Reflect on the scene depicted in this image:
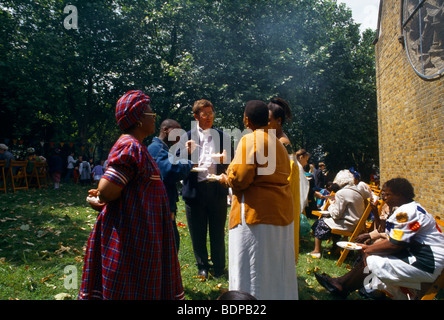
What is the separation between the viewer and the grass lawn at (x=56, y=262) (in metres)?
3.56

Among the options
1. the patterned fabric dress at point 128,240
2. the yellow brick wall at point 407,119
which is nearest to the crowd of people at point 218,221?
the patterned fabric dress at point 128,240

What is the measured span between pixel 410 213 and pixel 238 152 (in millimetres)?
1953

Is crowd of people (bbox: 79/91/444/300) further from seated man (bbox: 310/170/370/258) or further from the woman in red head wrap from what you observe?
seated man (bbox: 310/170/370/258)

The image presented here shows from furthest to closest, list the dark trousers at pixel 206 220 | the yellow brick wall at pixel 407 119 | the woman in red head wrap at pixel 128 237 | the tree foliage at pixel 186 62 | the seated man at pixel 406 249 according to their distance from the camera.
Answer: the tree foliage at pixel 186 62 → the yellow brick wall at pixel 407 119 → the dark trousers at pixel 206 220 → the seated man at pixel 406 249 → the woman in red head wrap at pixel 128 237

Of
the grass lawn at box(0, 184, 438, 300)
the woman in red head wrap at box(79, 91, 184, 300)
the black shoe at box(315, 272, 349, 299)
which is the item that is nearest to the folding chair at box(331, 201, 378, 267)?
the grass lawn at box(0, 184, 438, 300)

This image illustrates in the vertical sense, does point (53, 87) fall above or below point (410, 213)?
above

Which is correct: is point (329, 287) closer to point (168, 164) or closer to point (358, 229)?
point (358, 229)

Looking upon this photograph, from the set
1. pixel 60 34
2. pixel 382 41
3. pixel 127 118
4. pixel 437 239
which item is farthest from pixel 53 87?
pixel 437 239

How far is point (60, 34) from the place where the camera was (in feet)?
61.9

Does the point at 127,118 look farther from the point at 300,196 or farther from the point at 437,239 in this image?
the point at 437,239

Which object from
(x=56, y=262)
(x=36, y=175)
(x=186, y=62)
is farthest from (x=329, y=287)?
(x=186, y=62)

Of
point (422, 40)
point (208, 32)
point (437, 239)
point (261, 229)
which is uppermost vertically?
point (208, 32)

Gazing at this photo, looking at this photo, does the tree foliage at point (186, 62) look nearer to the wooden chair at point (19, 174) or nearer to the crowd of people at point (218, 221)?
the wooden chair at point (19, 174)

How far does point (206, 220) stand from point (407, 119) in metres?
6.66
